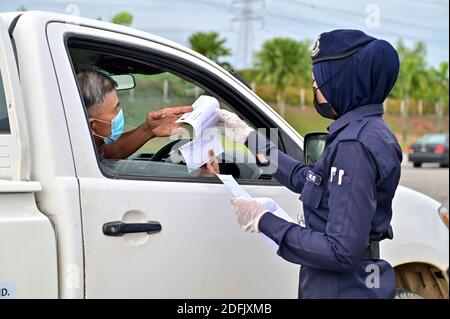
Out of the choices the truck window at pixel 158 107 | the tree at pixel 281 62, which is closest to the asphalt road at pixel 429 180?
the truck window at pixel 158 107

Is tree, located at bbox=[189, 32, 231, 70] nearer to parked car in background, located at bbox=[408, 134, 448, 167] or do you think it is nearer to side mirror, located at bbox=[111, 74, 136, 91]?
parked car in background, located at bbox=[408, 134, 448, 167]

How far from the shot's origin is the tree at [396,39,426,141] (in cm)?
4322

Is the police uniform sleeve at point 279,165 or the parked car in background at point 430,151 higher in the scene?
the police uniform sleeve at point 279,165

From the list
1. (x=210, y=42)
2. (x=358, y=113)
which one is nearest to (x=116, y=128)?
(x=358, y=113)

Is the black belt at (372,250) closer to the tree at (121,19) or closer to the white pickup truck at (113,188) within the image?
the white pickup truck at (113,188)

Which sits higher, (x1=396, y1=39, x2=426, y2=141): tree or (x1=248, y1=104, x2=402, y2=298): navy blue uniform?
(x1=248, y1=104, x2=402, y2=298): navy blue uniform

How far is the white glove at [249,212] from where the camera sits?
6.51ft

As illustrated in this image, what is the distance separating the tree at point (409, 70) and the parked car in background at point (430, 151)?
22.7 meters

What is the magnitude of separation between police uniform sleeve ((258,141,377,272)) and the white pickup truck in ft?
2.04

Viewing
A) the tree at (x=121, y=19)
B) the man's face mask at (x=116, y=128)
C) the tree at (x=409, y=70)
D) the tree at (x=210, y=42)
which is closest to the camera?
the man's face mask at (x=116, y=128)

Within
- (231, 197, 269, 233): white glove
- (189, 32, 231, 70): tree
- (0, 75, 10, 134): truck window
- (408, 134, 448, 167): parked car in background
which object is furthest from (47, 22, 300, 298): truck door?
(189, 32, 231, 70): tree

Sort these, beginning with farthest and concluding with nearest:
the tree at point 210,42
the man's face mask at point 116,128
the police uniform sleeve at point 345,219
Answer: the tree at point 210,42 → the man's face mask at point 116,128 → the police uniform sleeve at point 345,219

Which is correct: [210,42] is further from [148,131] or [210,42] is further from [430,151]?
[148,131]
